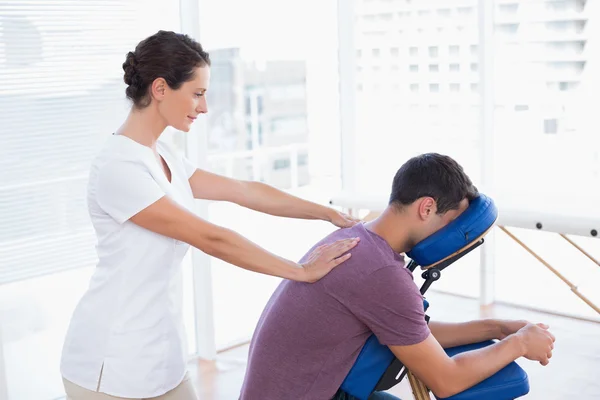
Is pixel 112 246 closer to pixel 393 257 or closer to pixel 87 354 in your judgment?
pixel 87 354

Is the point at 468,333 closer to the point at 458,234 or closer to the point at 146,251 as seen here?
the point at 458,234

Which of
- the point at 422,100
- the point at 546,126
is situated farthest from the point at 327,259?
the point at 422,100

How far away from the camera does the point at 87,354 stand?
188cm

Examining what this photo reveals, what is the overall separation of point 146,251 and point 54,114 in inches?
58.6

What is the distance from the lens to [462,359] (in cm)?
179

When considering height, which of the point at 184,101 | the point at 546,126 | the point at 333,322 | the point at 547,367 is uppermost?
the point at 184,101

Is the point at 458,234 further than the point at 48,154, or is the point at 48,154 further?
the point at 48,154

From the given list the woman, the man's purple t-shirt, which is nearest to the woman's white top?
the woman

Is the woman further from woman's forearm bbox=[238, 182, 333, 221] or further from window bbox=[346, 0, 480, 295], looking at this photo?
window bbox=[346, 0, 480, 295]

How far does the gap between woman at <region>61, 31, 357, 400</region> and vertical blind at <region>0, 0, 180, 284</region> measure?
125cm

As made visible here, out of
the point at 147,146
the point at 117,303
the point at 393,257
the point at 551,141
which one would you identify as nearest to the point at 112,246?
the point at 117,303

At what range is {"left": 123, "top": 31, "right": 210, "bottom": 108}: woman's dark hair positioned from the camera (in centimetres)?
192

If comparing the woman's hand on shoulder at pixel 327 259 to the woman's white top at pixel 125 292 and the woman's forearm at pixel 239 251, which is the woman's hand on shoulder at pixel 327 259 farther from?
the woman's white top at pixel 125 292

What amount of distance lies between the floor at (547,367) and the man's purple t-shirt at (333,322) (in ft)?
4.93
